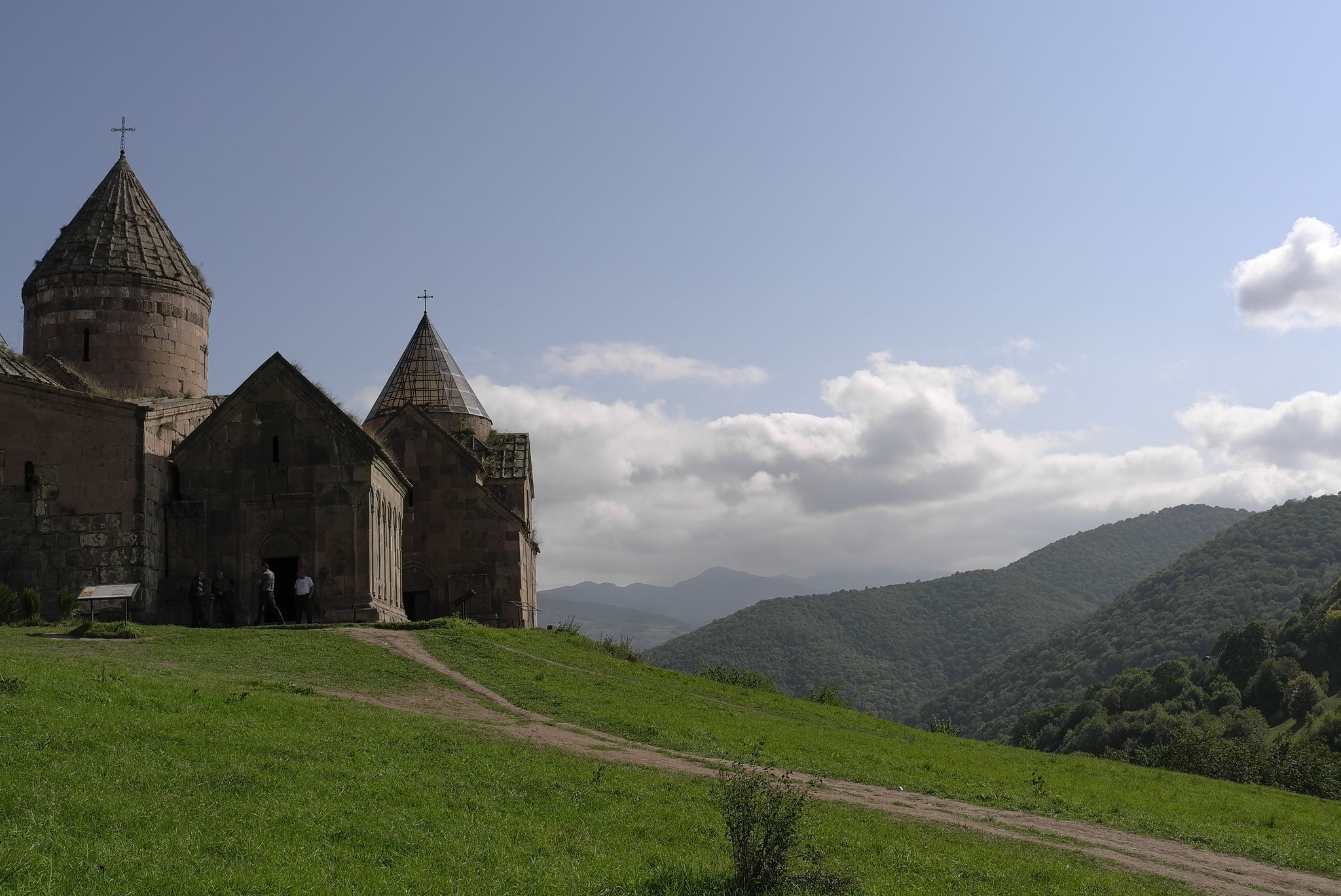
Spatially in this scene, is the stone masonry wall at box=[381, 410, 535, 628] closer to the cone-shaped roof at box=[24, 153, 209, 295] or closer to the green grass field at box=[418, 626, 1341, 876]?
the green grass field at box=[418, 626, 1341, 876]

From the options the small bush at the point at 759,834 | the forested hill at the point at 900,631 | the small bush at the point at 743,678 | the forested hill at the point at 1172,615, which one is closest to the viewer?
the small bush at the point at 759,834

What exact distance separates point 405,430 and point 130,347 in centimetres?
727

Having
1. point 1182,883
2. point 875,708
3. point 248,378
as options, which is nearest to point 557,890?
point 1182,883

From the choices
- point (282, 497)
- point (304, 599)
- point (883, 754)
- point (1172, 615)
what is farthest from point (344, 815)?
point (1172, 615)

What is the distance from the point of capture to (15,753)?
1083 centimetres

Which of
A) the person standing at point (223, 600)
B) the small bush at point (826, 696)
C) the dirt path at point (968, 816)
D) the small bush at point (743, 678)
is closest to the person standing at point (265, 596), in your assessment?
the person standing at point (223, 600)

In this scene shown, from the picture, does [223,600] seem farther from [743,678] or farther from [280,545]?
[743,678]

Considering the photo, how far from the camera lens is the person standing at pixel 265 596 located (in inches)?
991

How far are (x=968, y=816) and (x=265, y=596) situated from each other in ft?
52.6

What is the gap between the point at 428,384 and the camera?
1464 inches

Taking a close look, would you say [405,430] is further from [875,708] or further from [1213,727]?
[875,708]

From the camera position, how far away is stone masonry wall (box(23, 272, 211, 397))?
1172 inches

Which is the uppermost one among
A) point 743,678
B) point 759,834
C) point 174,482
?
point 174,482

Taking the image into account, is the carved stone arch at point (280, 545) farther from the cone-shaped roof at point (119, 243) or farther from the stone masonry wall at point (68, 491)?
the cone-shaped roof at point (119, 243)
